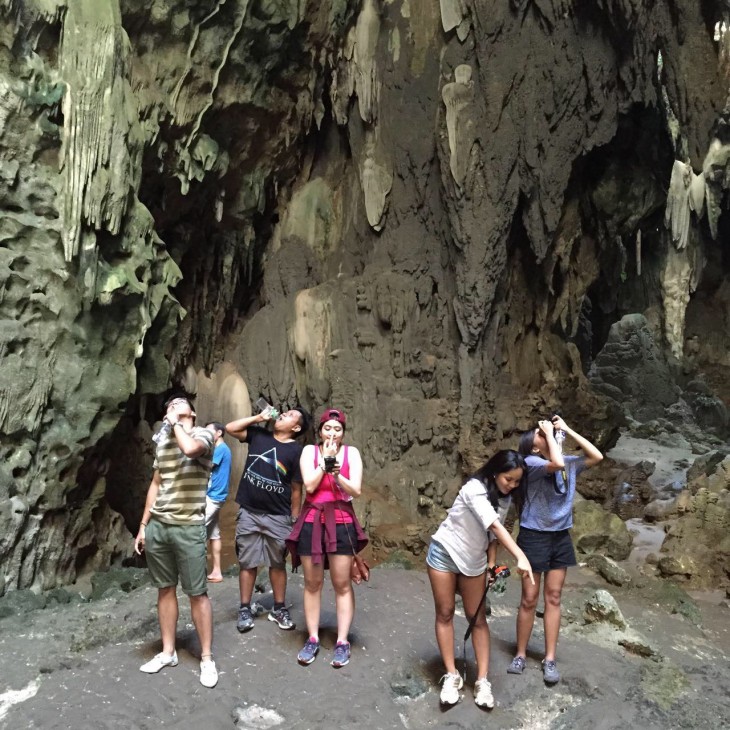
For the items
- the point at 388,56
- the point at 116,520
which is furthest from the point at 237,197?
the point at 116,520

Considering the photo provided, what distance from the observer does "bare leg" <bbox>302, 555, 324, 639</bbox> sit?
366cm

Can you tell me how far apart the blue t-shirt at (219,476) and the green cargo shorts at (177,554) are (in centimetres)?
164

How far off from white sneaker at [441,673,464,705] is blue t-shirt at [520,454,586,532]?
0.97 m

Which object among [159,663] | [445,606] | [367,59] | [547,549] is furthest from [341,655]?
[367,59]

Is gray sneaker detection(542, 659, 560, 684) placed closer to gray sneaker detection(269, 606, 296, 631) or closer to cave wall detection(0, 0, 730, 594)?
gray sneaker detection(269, 606, 296, 631)

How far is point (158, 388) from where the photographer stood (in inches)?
304

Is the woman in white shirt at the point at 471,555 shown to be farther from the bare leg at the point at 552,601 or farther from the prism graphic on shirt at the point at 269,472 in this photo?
the prism graphic on shirt at the point at 269,472

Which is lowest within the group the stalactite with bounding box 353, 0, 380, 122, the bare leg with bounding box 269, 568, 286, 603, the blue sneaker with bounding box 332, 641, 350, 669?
the blue sneaker with bounding box 332, 641, 350, 669

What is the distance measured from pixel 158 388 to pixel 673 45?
333 inches

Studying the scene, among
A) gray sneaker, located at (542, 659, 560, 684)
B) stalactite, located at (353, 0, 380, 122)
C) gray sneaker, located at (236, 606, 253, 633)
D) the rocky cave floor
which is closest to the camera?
the rocky cave floor

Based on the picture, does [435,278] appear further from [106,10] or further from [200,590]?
[200,590]

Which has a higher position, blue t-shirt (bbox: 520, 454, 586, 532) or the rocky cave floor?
blue t-shirt (bbox: 520, 454, 586, 532)

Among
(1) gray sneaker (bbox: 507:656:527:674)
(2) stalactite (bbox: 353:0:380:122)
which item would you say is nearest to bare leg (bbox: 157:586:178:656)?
(1) gray sneaker (bbox: 507:656:527:674)

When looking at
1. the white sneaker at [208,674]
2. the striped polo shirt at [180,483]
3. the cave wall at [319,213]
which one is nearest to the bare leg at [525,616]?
the white sneaker at [208,674]
